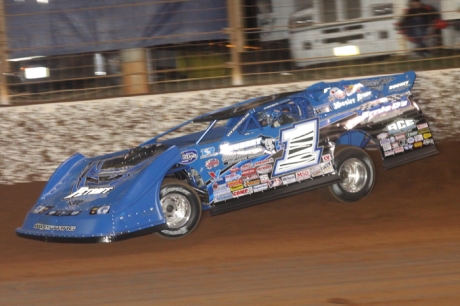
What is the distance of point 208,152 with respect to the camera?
7.33 m

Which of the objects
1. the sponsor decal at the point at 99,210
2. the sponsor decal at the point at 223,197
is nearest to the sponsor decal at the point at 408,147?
the sponsor decal at the point at 223,197

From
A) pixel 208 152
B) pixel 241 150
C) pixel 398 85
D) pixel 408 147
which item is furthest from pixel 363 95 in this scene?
pixel 208 152

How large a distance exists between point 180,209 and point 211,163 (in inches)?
23.0

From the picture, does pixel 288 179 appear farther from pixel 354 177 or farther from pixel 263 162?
pixel 354 177

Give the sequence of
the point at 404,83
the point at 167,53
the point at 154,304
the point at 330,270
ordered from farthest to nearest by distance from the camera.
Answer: the point at 167,53
the point at 404,83
the point at 330,270
the point at 154,304

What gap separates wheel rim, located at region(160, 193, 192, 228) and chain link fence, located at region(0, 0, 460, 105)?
13.7ft

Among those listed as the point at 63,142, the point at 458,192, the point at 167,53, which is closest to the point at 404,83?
the point at 458,192

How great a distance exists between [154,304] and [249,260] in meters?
1.33

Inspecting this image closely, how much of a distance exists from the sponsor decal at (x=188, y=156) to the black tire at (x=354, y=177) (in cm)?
173

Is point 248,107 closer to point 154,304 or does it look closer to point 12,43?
point 154,304

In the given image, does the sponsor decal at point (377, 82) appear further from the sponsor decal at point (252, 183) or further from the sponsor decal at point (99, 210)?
the sponsor decal at point (99, 210)

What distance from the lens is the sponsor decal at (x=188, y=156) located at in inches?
285

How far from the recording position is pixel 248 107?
7.91 m

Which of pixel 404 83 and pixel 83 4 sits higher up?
pixel 83 4
